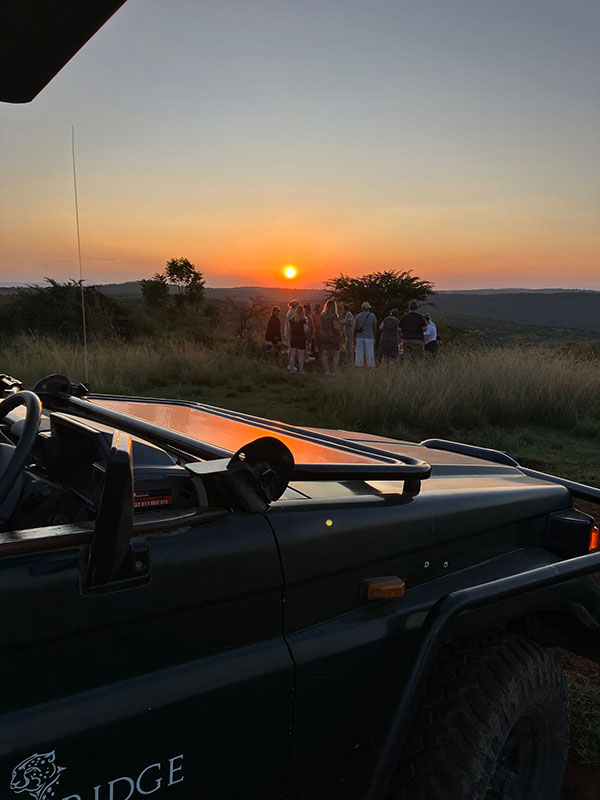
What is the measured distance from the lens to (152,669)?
1331mm

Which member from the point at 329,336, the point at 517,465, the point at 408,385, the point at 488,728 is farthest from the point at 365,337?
the point at 488,728

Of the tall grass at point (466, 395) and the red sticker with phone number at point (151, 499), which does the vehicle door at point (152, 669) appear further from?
the tall grass at point (466, 395)

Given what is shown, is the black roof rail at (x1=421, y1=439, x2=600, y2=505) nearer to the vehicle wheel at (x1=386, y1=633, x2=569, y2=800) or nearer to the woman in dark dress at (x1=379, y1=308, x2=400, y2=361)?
the vehicle wheel at (x1=386, y1=633, x2=569, y2=800)

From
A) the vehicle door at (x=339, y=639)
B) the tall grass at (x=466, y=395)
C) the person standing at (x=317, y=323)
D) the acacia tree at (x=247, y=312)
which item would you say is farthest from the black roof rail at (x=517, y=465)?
the acacia tree at (x=247, y=312)

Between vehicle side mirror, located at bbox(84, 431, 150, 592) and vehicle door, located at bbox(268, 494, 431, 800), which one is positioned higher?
vehicle side mirror, located at bbox(84, 431, 150, 592)

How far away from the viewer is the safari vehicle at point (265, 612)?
125 cm

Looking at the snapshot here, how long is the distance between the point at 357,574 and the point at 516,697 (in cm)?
61

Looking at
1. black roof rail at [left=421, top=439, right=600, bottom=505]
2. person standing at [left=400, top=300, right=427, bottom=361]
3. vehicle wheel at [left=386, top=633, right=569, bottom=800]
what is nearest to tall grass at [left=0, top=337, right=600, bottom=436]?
person standing at [left=400, top=300, right=427, bottom=361]

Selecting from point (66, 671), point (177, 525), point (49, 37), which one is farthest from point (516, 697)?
point (49, 37)

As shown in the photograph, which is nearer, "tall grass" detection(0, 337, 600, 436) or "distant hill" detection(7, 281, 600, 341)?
"tall grass" detection(0, 337, 600, 436)

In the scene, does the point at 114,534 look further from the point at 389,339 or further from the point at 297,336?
the point at 297,336

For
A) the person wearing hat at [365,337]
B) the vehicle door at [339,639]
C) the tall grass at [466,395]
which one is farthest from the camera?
the person wearing hat at [365,337]

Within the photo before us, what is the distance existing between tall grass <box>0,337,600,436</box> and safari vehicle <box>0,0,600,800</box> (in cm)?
751

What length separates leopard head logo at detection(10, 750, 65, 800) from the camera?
3.78 ft
